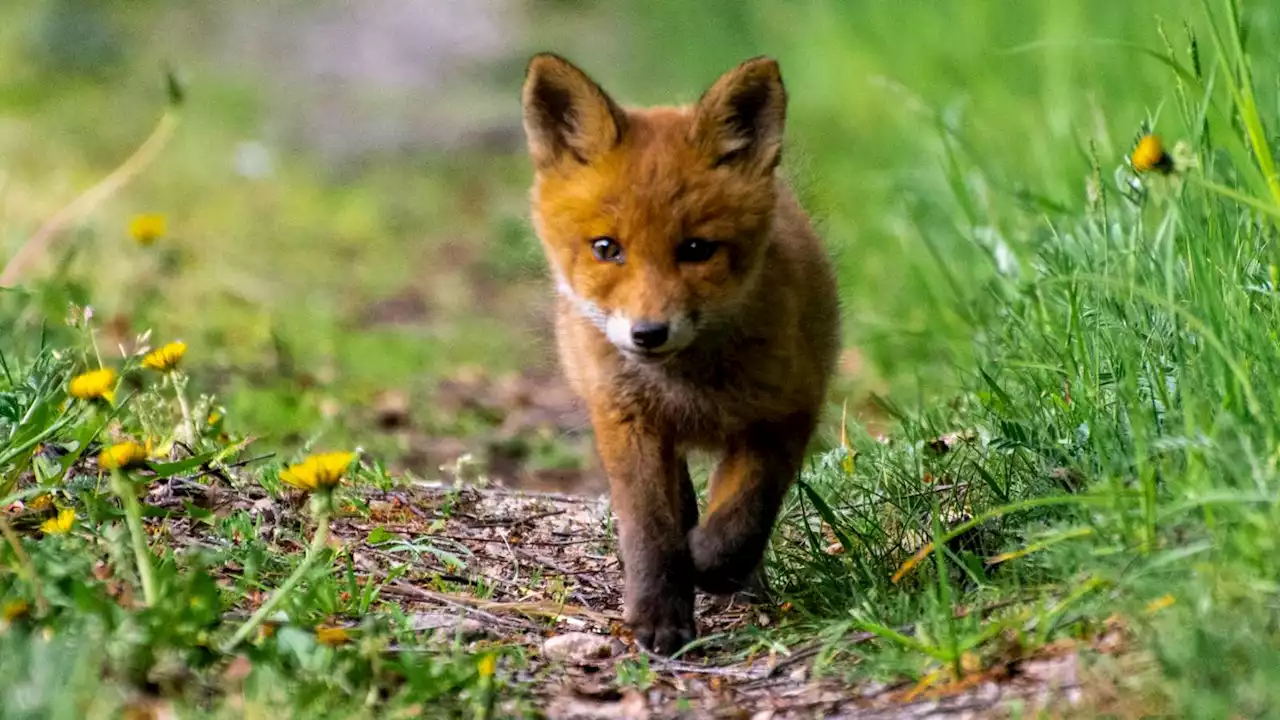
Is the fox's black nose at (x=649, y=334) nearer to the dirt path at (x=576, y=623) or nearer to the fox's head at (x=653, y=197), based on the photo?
the fox's head at (x=653, y=197)

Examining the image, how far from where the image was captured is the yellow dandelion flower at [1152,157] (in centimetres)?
322

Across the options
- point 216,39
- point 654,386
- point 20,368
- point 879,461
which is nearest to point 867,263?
point 879,461

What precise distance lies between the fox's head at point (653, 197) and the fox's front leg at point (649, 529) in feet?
0.92

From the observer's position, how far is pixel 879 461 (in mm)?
4078

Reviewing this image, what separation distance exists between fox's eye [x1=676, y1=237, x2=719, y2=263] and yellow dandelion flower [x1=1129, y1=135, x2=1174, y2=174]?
98cm

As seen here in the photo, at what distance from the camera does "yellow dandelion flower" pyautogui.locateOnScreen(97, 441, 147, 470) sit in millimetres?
2893

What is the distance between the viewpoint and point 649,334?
335cm

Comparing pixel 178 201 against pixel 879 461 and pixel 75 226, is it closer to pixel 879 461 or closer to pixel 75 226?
pixel 75 226

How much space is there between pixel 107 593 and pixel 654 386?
1.41m

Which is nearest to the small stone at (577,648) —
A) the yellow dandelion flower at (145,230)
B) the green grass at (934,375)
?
the green grass at (934,375)

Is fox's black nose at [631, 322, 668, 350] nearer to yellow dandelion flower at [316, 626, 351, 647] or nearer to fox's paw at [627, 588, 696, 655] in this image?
fox's paw at [627, 588, 696, 655]

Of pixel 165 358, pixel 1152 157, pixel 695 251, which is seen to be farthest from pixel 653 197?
pixel 165 358

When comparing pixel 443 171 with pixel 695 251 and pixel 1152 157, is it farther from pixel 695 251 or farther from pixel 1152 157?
pixel 1152 157

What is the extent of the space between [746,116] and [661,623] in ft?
4.24
